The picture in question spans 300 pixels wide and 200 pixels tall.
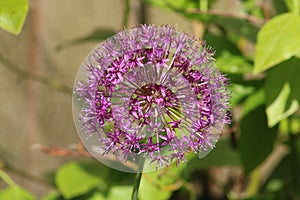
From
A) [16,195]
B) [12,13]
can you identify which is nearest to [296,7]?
[12,13]

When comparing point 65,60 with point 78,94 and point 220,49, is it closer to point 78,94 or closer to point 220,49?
point 220,49

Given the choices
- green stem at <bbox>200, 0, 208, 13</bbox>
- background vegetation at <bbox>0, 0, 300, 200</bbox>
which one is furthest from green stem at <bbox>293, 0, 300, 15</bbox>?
green stem at <bbox>200, 0, 208, 13</bbox>

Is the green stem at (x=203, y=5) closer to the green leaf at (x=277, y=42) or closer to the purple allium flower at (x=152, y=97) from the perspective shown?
the green leaf at (x=277, y=42)

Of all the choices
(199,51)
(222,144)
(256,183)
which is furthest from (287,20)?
(256,183)

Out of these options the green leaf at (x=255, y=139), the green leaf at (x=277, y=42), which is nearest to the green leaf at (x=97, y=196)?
the green leaf at (x=255, y=139)

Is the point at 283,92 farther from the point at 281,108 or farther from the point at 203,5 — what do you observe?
the point at 203,5

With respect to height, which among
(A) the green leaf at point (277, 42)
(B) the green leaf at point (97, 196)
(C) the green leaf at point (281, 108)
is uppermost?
(A) the green leaf at point (277, 42)

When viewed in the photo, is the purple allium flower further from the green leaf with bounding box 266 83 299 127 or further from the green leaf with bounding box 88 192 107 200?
the green leaf with bounding box 88 192 107 200
